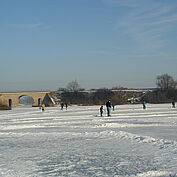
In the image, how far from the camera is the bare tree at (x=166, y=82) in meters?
104

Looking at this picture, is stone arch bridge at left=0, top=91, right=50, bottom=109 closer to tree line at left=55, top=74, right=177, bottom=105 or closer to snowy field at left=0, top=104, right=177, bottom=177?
tree line at left=55, top=74, right=177, bottom=105

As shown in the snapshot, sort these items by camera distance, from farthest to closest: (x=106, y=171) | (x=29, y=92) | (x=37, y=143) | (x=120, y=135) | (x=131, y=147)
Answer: (x=29, y=92) → (x=120, y=135) → (x=37, y=143) → (x=131, y=147) → (x=106, y=171)

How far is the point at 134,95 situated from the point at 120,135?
101902mm

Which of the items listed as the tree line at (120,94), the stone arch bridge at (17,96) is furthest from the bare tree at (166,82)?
the stone arch bridge at (17,96)

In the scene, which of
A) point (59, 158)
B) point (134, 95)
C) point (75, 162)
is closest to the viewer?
point (75, 162)

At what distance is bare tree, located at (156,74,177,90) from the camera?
104 m

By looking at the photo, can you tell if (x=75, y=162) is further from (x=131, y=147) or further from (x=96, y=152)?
(x=131, y=147)

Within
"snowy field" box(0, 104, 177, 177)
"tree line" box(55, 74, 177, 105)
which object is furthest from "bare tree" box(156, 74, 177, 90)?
"snowy field" box(0, 104, 177, 177)

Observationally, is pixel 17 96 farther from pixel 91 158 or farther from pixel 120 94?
pixel 91 158

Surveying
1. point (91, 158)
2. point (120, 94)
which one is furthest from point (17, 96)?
point (91, 158)

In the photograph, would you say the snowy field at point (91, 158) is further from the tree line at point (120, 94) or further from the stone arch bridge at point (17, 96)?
the stone arch bridge at point (17, 96)

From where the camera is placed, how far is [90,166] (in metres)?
8.16

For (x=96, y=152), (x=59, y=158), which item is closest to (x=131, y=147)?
(x=96, y=152)

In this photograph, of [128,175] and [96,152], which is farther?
[96,152]
